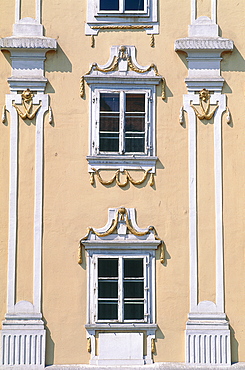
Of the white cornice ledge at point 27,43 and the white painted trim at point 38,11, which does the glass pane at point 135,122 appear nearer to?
the white cornice ledge at point 27,43

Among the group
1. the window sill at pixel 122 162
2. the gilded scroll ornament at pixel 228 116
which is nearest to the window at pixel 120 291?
the window sill at pixel 122 162

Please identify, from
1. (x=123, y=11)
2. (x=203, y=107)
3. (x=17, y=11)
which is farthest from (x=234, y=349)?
(x=17, y=11)

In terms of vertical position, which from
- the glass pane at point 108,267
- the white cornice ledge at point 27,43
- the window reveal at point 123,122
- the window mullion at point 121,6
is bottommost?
the glass pane at point 108,267

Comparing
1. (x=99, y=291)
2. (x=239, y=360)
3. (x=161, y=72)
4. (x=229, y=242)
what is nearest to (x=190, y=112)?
(x=161, y=72)

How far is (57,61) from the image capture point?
14188mm

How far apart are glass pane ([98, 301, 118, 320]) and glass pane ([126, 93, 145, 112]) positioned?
156 inches

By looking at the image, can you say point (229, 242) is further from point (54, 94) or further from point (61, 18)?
point (61, 18)

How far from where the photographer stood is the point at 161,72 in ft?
46.5

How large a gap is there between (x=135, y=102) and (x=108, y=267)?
343 centimetres

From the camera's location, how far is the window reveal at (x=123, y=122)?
14.0 metres

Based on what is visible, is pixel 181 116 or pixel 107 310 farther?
pixel 181 116

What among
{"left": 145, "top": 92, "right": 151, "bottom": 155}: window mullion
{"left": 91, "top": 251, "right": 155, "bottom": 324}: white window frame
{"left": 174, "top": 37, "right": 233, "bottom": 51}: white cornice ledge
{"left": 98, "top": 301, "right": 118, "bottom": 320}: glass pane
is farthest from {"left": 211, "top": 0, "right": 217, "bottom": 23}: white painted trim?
{"left": 98, "top": 301, "right": 118, "bottom": 320}: glass pane

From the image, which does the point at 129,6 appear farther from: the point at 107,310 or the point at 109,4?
the point at 107,310

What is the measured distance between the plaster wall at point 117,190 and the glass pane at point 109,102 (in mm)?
331
